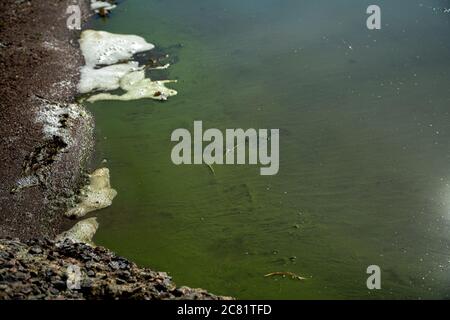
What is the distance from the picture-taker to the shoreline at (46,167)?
5398 mm

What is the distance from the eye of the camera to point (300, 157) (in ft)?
25.3

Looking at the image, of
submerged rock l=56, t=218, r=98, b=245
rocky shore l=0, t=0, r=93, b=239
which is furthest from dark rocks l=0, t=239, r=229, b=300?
rocky shore l=0, t=0, r=93, b=239

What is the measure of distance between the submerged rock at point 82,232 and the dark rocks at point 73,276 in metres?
0.39

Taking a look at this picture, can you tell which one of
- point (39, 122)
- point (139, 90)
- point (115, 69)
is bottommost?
point (39, 122)

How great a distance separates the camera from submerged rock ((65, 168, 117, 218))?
7.12 metres

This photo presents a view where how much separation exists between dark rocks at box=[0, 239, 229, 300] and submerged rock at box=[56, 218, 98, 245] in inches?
15.5

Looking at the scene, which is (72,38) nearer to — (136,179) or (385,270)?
(136,179)

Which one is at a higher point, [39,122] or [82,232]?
[39,122]

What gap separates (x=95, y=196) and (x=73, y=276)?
6.59 feet

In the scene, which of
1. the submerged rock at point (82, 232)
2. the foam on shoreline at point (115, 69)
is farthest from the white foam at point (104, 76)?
the submerged rock at point (82, 232)

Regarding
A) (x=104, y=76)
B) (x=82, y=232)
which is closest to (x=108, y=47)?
(x=104, y=76)

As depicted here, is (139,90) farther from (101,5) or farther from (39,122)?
(101,5)

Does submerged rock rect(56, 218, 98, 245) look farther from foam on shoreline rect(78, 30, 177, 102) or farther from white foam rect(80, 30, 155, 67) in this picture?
white foam rect(80, 30, 155, 67)
